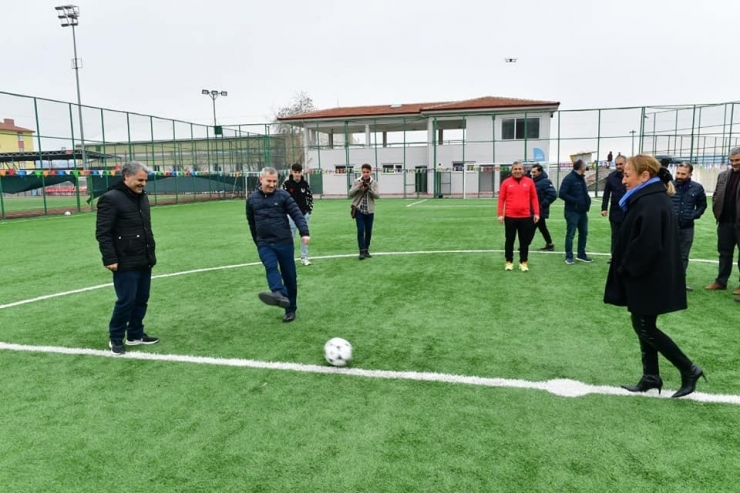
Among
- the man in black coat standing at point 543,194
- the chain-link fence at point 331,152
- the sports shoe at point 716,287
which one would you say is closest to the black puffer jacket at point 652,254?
the sports shoe at point 716,287

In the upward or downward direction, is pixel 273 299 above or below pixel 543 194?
below

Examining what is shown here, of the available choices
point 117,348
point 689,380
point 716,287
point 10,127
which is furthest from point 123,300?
point 10,127

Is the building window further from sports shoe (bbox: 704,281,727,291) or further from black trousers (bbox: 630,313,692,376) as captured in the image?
black trousers (bbox: 630,313,692,376)

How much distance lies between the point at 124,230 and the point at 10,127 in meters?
21.5

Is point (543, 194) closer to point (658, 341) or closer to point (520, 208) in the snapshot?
point (520, 208)

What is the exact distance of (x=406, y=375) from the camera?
4418mm

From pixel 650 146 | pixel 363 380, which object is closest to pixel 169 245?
pixel 363 380

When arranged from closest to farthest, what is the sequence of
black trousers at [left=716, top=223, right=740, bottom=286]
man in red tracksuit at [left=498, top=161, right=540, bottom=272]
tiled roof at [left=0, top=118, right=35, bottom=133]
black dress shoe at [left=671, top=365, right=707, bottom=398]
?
black dress shoe at [left=671, top=365, right=707, bottom=398] < black trousers at [left=716, top=223, right=740, bottom=286] < man in red tracksuit at [left=498, top=161, right=540, bottom=272] < tiled roof at [left=0, top=118, right=35, bottom=133]

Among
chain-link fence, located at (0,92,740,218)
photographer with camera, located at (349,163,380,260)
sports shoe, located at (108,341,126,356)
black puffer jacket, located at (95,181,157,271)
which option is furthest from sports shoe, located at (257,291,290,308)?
chain-link fence, located at (0,92,740,218)

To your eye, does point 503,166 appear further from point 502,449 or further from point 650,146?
point 502,449

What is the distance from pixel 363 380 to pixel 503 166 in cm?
3192

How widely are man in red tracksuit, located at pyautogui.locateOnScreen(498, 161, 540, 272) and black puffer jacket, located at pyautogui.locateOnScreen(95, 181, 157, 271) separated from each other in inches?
232

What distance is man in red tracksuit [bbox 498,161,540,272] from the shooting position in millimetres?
8664

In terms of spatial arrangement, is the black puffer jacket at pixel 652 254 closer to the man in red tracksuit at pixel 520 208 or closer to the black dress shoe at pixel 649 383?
the black dress shoe at pixel 649 383
